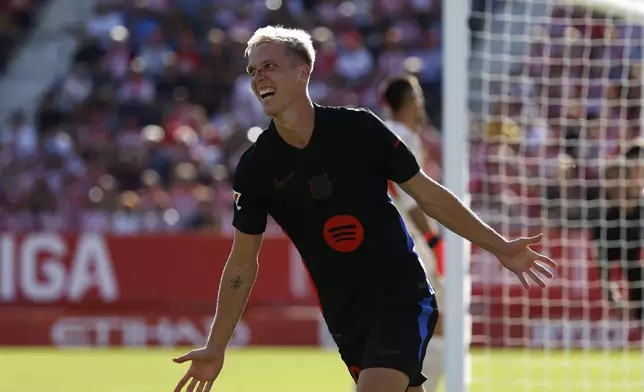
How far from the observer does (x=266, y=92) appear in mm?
5793

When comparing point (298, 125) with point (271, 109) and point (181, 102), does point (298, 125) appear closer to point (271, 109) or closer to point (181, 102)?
point (271, 109)

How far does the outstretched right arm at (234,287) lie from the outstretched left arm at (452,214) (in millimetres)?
754

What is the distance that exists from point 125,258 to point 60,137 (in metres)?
3.91

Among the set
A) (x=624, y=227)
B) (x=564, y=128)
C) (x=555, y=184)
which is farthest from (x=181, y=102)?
(x=624, y=227)

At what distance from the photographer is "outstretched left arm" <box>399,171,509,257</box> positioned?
585 centimetres

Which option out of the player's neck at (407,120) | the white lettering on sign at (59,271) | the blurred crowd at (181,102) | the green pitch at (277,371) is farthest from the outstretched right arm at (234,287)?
the white lettering on sign at (59,271)

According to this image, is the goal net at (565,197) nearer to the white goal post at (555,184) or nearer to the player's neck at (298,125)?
the white goal post at (555,184)

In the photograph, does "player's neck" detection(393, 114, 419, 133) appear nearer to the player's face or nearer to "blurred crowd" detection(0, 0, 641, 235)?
the player's face

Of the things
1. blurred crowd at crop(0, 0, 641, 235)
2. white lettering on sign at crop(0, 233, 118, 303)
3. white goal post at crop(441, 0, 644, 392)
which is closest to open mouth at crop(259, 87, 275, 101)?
white goal post at crop(441, 0, 644, 392)

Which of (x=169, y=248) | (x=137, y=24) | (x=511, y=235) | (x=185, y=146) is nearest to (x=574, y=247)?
(x=511, y=235)

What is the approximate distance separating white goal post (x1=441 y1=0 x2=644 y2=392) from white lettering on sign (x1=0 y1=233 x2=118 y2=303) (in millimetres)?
4982

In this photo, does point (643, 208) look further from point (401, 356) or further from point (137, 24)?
point (137, 24)

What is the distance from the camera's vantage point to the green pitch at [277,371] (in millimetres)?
12242

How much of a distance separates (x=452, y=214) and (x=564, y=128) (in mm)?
7844
